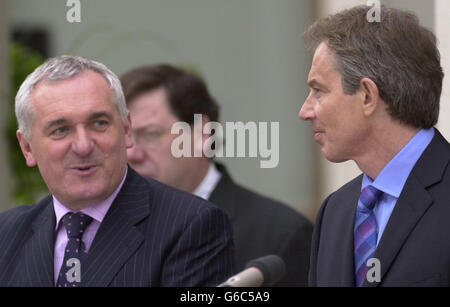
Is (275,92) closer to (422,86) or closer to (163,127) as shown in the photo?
(163,127)

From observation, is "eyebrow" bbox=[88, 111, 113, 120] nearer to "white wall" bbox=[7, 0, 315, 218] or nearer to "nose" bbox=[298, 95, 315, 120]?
"nose" bbox=[298, 95, 315, 120]

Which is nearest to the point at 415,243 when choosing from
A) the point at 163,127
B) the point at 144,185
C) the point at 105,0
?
the point at 144,185

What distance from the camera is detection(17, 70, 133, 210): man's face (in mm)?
3287

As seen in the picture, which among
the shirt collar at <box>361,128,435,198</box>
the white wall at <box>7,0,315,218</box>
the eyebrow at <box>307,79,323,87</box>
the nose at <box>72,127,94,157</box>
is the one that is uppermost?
the white wall at <box>7,0,315,218</box>

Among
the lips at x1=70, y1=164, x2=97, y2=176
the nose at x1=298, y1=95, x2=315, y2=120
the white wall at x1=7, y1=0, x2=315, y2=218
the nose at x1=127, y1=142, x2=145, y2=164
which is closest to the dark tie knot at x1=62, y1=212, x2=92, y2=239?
the lips at x1=70, y1=164, x2=97, y2=176

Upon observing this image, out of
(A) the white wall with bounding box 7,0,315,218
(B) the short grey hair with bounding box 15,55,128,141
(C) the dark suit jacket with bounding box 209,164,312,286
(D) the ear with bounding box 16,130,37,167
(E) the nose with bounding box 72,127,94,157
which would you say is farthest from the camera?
(A) the white wall with bounding box 7,0,315,218

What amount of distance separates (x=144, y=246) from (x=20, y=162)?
4157 mm

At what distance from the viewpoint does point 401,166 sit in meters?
3.04

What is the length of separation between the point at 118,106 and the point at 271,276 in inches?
44.7

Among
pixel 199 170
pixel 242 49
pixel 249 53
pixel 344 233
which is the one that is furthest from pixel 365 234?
pixel 242 49

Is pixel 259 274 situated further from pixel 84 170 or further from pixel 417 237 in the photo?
pixel 84 170
